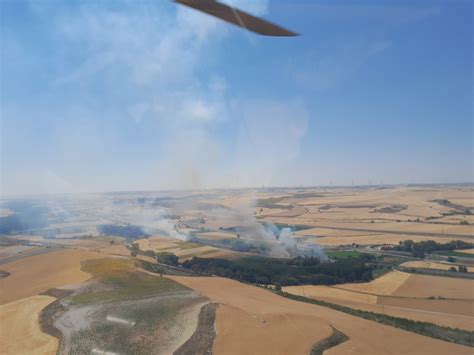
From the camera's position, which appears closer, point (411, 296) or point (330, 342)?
point (330, 342)

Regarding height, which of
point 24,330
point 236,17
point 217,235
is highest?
point 236,17

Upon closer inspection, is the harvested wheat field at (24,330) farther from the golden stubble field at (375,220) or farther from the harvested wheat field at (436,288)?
the golden stubble field at (375,220)

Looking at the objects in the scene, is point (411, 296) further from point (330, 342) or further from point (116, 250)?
point (116, 250)

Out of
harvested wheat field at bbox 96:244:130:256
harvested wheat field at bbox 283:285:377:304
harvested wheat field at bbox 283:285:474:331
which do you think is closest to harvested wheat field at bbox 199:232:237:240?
harvested wheat field at bbox 96:244:130:256

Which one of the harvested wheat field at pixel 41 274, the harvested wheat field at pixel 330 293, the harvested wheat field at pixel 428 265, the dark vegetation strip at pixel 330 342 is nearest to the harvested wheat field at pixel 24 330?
the harvested wheat field at pixel 41 274

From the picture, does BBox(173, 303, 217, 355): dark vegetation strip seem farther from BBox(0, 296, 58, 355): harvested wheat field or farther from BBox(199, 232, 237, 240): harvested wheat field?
BBox(199, 232, 237, 240): harvested wheat field

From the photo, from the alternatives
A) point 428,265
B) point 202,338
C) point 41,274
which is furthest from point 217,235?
point 202,338

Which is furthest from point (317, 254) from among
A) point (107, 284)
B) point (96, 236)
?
point (96, 236)
